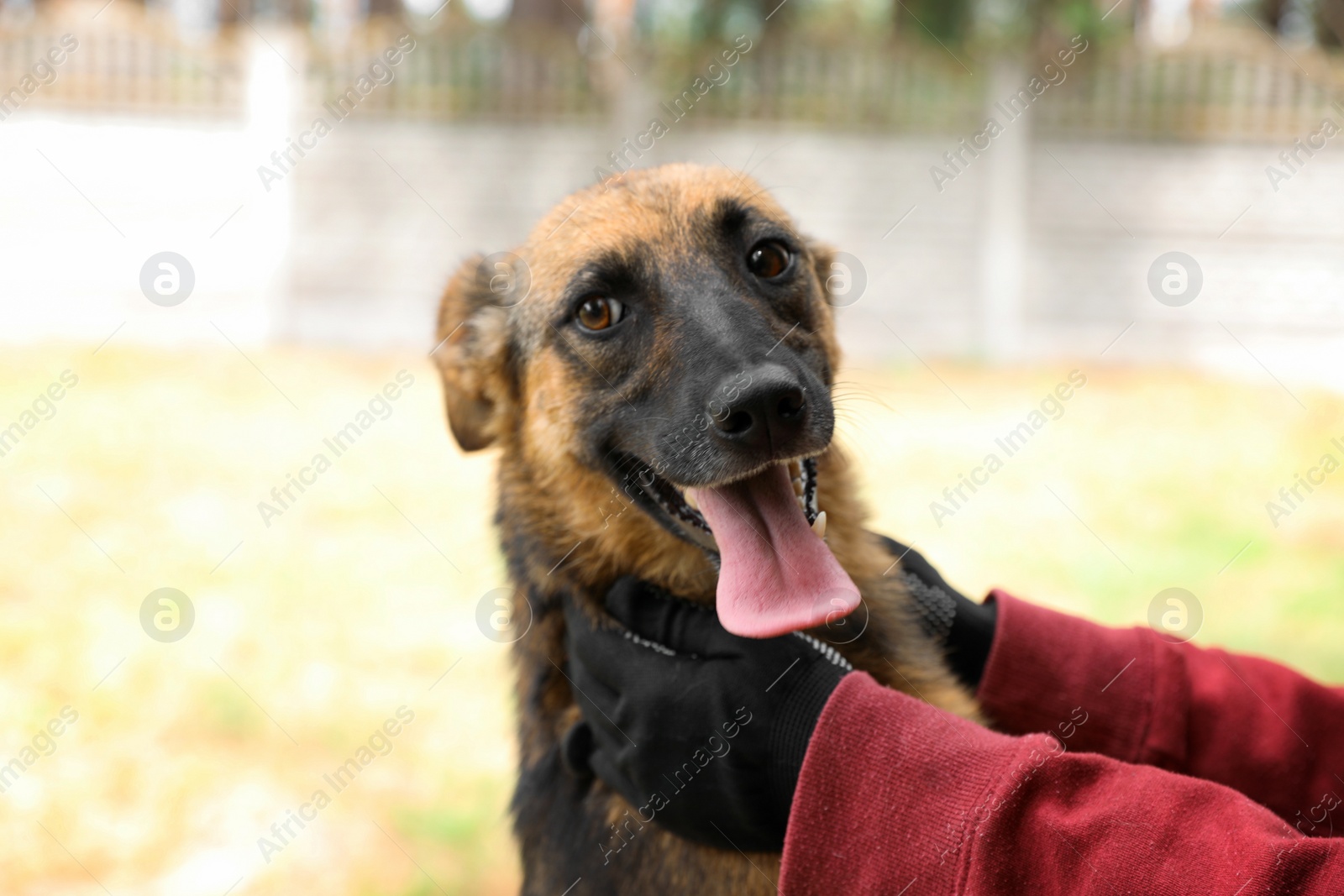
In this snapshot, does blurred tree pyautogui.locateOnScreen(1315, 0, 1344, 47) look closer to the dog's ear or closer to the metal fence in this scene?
the metal fence

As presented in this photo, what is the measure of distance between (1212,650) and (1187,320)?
32.8ft

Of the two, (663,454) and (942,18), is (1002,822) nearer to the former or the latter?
(663,454)

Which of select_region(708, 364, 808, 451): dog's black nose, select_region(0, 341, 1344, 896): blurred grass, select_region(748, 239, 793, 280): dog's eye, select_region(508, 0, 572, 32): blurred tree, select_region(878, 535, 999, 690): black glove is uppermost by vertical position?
select_region(508, 0, 572, 32): blurred tree

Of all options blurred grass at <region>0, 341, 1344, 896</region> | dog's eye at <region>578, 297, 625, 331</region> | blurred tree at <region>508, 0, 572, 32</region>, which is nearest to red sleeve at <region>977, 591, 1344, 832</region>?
blurred grass at <region>0, 341, 1344, 896</region>

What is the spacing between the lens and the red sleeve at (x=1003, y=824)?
5.11 ft

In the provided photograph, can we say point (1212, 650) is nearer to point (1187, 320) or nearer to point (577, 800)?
point (577, 800)

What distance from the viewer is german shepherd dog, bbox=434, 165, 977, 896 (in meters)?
Answer: 2.22

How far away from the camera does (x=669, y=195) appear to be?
2.77 metres

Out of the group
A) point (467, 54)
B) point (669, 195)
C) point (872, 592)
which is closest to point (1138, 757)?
point (872, 592)

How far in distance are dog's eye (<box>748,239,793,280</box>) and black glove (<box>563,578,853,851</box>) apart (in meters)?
0.98

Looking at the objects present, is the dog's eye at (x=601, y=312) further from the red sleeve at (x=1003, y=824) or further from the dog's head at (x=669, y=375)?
the red sleeve at (x=1003, y=824)

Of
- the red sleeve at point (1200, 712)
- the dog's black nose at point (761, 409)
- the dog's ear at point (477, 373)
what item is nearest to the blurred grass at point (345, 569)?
the dog's ear at point (477, 373)

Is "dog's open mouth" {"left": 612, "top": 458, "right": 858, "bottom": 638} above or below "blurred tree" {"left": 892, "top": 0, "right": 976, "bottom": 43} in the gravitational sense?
below

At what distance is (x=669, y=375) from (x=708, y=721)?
2.74ft
